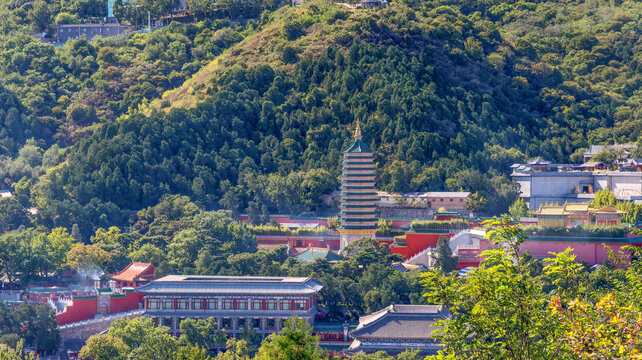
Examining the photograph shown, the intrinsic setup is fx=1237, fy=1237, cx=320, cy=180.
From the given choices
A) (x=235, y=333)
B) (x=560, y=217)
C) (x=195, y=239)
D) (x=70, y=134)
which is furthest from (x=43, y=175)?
(x=560, y=217)

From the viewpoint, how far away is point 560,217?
182ft

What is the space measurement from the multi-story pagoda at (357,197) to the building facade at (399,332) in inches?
563

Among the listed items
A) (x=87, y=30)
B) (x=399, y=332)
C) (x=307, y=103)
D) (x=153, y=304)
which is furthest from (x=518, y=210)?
(x=87, y=30)

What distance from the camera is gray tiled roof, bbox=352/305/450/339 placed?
42594mm

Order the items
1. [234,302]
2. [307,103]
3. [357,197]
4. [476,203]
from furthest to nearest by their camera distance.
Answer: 1. [307,103]
2. [476,203]
3. [357,197]
4. [234,302]

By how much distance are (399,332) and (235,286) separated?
27.4ft

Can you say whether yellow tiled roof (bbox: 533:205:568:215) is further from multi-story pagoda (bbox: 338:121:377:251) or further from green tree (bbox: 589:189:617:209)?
multi-story pagoda (bbox: 338:121:377:251)

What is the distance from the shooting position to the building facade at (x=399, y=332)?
42.3 metres

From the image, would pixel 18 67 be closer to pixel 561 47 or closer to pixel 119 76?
pixel 119 76

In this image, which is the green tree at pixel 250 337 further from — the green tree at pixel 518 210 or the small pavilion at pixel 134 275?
the green tree at pixel 518 210

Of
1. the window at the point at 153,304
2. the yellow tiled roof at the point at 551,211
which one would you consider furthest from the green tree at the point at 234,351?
the yellow tiled roof at the point at 551,211

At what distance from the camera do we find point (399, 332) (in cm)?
4269

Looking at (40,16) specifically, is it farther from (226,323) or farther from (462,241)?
(226,323)

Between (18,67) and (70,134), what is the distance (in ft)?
35.7
